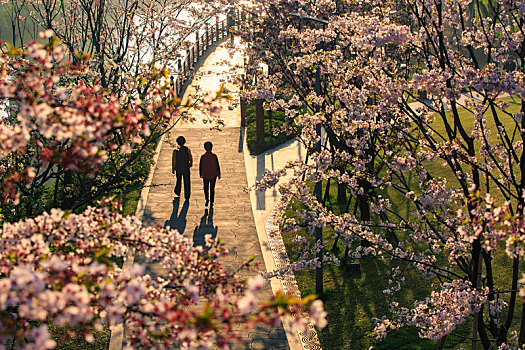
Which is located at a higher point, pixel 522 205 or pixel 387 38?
pixel 387 38

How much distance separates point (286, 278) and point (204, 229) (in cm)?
275

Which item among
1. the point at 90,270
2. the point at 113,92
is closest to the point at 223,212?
the point at 113,92

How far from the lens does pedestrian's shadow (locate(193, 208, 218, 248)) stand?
13.2 m

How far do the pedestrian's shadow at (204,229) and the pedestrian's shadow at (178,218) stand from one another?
1.13 ft

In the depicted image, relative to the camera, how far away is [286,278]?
1166cm

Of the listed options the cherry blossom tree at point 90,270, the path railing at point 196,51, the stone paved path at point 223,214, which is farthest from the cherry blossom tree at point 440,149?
the path railing at point 196,51

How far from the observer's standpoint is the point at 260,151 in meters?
20.0

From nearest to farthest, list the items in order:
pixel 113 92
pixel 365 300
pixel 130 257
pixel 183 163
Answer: pixel 365 300 → pixel 130 257 → pixel 113 92 → pixel 183 163

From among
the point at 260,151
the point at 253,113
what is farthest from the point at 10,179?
the point at 253,113

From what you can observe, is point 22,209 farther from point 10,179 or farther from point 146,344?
point 146,344

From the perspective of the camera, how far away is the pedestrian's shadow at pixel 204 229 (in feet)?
43.3

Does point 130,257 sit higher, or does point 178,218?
point 178,218

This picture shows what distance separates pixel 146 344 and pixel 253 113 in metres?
21.0

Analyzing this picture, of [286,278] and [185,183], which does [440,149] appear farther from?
[185,183]
